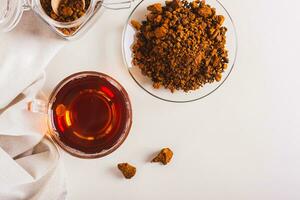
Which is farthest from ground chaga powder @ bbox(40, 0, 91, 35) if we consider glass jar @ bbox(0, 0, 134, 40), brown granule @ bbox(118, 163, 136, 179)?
brown granule @ bbox(118, 163, 136, 179)

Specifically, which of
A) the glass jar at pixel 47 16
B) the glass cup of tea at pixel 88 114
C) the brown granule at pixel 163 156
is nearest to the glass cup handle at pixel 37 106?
the glass cup of tea at pixel 88 114

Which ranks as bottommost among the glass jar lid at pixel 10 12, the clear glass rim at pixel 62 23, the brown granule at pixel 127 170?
Result: the brown granule at pixel 127 170

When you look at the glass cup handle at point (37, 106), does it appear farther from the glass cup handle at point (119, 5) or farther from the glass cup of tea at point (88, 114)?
the glass cup handle at point (119, 5)

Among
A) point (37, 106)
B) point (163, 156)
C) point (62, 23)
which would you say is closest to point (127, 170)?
point (163, 156)

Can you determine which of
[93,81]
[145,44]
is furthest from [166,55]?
[93,81]

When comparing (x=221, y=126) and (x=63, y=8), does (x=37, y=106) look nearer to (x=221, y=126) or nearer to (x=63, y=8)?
(x=63, y=8)

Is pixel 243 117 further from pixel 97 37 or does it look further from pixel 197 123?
pixel 97 37
